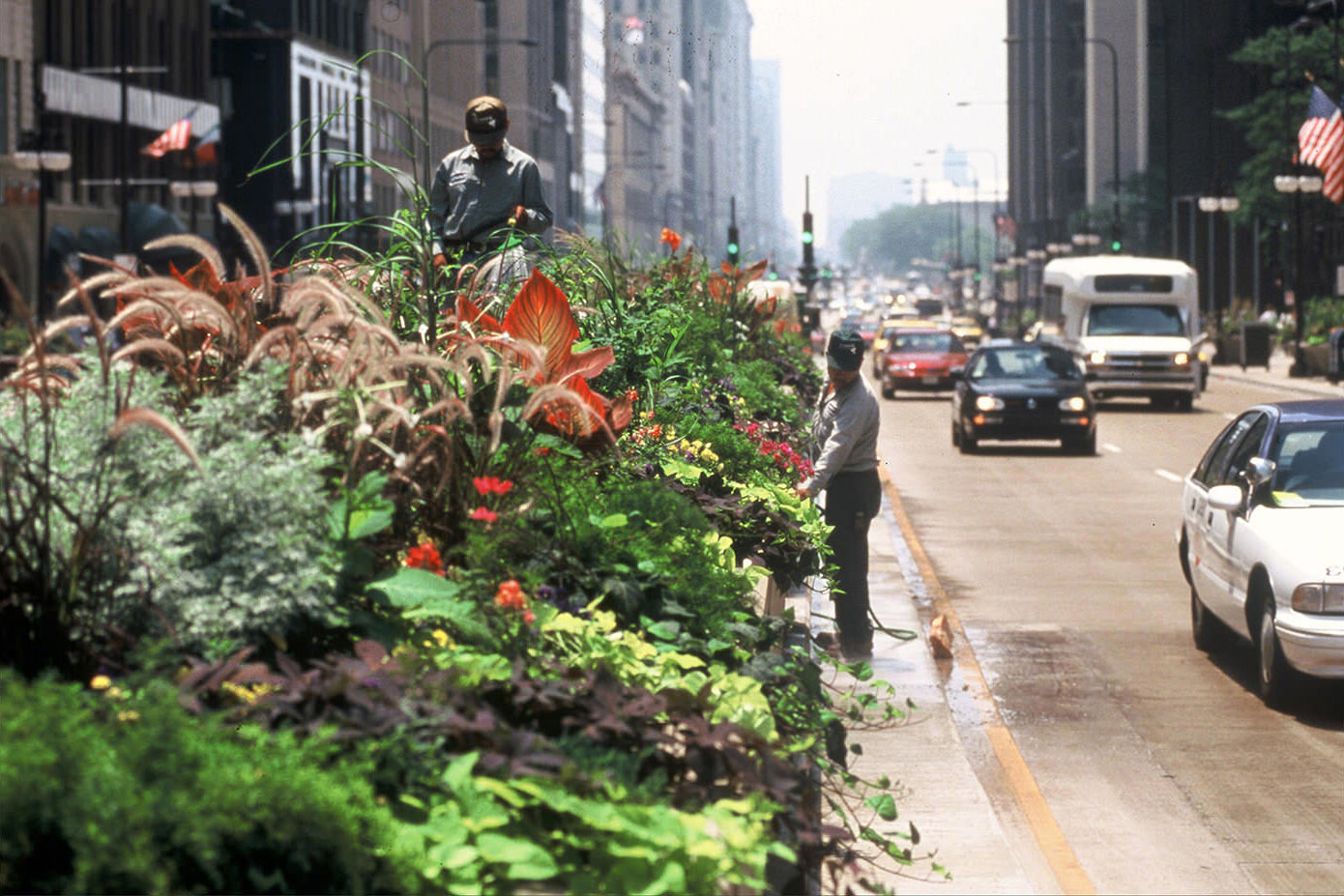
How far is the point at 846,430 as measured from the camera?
1184 cm

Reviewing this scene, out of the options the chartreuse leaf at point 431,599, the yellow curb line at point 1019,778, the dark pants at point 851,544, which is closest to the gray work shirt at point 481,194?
the dark pants at point 851,544

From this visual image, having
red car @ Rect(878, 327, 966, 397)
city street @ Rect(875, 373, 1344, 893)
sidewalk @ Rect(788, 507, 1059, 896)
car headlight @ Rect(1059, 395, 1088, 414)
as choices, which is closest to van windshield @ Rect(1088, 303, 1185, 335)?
red car @ Rect(878, 327, 966, 397)

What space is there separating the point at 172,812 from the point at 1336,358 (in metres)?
49.7

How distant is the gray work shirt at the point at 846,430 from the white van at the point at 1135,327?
29.7 metres

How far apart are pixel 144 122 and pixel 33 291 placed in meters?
14.0

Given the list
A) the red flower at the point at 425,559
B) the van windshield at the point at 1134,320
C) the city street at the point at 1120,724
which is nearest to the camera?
the red flower at the point at 425,559

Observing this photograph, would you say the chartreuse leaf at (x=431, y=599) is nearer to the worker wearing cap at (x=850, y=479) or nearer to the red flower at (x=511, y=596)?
the red flower at (x=511, y=596)

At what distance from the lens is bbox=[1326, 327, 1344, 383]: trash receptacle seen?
49.4 metres

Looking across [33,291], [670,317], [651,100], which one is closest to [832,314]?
[651,100]

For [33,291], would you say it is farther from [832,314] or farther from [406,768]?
[832,314]

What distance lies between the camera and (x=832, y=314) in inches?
5778

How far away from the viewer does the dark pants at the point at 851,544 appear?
12.0 metres

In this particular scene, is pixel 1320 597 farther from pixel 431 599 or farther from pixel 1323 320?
pixel 1323 320

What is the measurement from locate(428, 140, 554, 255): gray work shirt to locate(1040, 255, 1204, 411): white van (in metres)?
31.9
